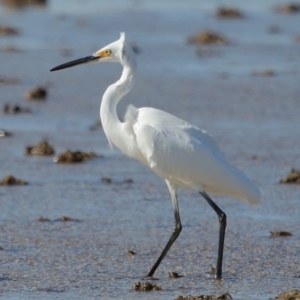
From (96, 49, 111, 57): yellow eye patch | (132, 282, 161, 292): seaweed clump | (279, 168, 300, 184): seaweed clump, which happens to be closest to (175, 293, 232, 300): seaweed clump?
(132, 282, 161, 292): seaweed clump

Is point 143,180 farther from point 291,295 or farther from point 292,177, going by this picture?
point 291,295

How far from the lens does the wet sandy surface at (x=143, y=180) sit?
6.61 metres

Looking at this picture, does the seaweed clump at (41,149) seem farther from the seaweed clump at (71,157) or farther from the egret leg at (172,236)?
the egret leg at (172,236)

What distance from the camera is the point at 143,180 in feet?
30.6

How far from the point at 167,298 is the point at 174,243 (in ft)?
4.37

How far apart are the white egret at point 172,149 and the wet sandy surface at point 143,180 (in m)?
0.43

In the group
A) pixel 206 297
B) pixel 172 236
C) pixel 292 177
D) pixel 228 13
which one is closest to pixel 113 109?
pixel 172 236

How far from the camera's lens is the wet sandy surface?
260 inches

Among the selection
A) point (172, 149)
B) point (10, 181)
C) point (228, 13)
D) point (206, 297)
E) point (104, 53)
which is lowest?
point (10, 181)

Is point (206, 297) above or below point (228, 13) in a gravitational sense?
below

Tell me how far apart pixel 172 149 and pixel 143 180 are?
8.92 ft

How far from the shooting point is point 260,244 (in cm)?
739

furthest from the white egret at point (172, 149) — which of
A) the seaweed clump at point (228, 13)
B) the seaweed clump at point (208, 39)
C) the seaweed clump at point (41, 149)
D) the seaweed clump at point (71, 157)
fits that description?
the seaweed clump at point (228, 13)

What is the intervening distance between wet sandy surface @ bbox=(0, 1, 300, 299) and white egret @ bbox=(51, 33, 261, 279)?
43 cm
